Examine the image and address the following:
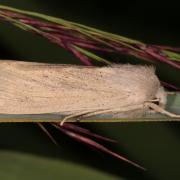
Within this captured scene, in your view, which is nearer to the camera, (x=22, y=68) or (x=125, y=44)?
(x=125, y=44)

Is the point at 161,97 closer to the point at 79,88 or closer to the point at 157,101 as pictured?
the point at 157,101

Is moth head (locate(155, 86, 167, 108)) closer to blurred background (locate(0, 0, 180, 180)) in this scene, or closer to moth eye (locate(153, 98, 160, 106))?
moth eye (locate(153, 98, 160, 106))

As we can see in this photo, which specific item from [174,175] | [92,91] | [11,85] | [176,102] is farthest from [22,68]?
[174,175]

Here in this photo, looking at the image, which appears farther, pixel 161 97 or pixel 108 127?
pixel 108 127

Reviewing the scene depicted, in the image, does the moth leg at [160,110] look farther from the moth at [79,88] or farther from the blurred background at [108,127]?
the blurred background at [108,127]

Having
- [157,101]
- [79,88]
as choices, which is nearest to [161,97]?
[157,101]

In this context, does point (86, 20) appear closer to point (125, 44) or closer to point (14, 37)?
point (14, 37)

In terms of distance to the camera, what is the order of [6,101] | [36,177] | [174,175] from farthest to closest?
[174,175] < [6,101] < [36,177]
